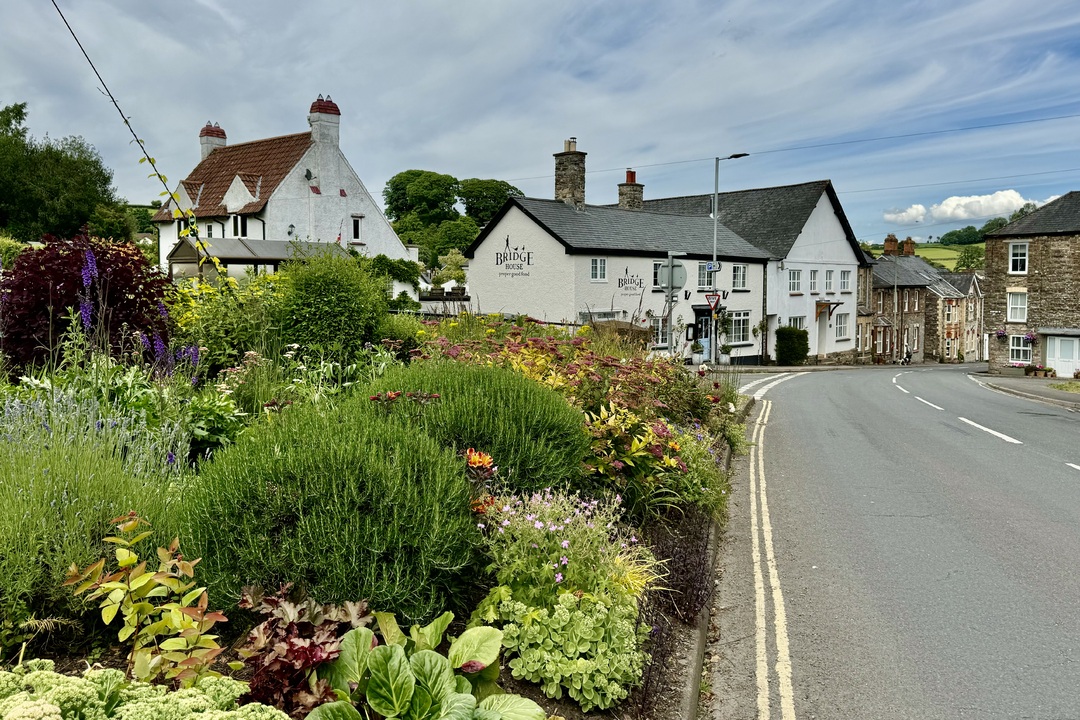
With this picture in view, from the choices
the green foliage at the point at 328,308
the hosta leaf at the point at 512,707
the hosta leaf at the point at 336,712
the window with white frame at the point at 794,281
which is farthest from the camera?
the window with white frame at the point at 794,281

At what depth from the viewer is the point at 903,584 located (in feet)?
22.6

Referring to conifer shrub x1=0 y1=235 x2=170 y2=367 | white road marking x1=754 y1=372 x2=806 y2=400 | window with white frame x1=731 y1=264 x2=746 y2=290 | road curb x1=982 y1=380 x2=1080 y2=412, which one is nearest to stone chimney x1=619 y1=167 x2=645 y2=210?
window with white frame x1=731 y1=264 x2=746 y2=290

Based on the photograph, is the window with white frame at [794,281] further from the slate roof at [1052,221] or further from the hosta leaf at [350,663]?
the hosta leaf at [350,663]

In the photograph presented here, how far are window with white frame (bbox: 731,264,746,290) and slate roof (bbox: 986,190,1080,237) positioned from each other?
17.0 metres

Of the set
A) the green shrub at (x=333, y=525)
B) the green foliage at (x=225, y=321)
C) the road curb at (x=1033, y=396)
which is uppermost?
the green foliage at (x=225, y=321)

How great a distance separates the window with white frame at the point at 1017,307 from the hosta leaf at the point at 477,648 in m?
51.3

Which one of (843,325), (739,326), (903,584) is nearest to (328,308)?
(903,584)

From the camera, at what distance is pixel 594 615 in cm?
434

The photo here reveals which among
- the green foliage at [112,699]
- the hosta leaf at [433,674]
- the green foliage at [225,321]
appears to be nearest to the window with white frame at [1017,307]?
the green foliage at [225,321]

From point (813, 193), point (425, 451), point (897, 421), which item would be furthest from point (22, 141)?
point (425, 451)

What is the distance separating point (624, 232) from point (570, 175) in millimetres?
4217

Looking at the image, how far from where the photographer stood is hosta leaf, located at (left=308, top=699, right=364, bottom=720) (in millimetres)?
3121

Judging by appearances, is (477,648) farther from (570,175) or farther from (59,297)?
(570,175)

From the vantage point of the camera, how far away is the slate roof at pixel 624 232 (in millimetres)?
34344
